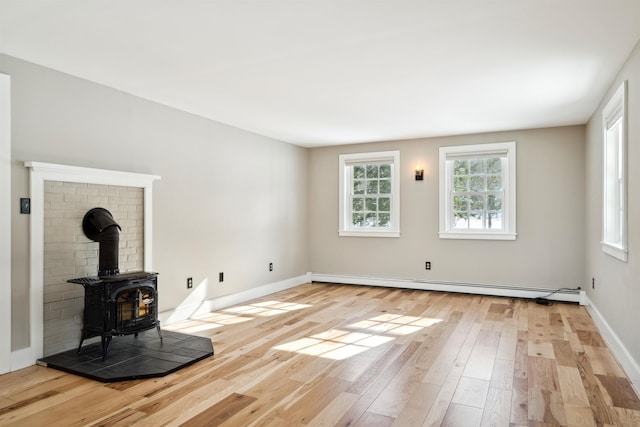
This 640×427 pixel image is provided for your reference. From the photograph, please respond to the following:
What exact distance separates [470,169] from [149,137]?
176 inches

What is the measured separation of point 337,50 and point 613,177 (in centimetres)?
297

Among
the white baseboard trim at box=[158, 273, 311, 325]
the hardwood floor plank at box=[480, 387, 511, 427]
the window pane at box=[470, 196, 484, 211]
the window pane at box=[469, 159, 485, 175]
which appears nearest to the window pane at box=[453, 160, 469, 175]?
the window pane at box=[469, 159, 485, 175]

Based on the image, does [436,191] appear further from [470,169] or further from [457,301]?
[457,301]

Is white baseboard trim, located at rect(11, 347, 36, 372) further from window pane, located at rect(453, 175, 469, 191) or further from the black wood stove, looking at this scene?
window pane, located at rect(453, 175, 469, 191)

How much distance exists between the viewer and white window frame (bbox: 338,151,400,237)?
6.75 metres

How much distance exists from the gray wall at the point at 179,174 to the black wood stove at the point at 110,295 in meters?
0.45

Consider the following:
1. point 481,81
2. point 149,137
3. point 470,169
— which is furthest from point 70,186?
point 470,169

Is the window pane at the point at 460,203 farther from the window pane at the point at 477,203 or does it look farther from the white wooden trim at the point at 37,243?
the white wooden trim at the point at 37,243

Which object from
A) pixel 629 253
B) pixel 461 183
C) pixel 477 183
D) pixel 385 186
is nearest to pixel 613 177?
pixel 629 253

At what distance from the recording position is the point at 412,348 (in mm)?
3705

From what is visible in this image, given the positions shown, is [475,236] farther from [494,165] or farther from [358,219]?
[358,219]

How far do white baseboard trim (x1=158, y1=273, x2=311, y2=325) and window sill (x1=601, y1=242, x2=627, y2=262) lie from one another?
4.18 metres

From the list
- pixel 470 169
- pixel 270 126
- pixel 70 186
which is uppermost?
pixel 270 126

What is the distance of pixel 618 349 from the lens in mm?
3426
